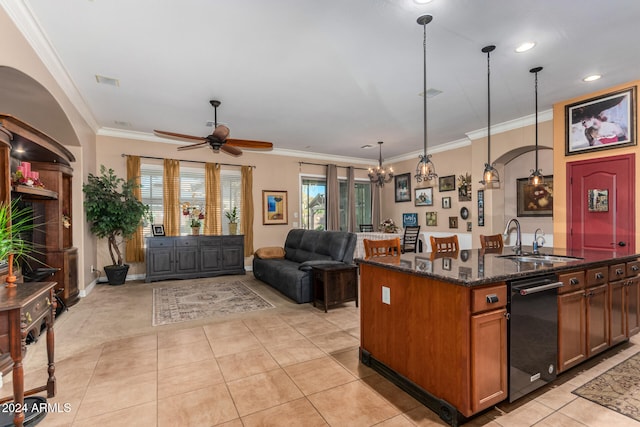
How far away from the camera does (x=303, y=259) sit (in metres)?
5.67

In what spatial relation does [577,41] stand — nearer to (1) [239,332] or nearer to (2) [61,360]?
(1) [239,332]

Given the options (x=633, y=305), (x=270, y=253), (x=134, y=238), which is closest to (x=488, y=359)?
(x=633, y=305)

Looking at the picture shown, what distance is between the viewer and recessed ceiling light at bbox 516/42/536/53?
10.5 ft

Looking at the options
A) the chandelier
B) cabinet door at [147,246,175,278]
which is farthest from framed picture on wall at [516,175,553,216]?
cabinet door at [147,246,175,278]

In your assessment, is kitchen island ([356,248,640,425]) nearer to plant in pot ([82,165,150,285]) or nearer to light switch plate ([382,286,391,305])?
light switch plate ([382,286,391,305])

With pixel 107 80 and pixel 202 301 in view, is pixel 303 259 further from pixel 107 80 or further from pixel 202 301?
pixel 107 80

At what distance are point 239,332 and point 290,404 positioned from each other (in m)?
1.53

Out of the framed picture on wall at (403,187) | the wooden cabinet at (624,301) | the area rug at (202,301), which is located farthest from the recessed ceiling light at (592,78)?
the area rug at (202,301)

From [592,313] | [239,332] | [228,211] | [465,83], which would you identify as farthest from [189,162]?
[592,313]

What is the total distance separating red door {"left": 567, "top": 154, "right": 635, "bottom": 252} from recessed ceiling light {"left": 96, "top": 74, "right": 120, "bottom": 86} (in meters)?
6.73

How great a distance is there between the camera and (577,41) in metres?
3.20

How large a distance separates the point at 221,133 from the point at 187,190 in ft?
10.7

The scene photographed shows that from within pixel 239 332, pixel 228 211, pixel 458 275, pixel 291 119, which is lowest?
pixel 239 332

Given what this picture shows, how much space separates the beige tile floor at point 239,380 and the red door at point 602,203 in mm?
1839
